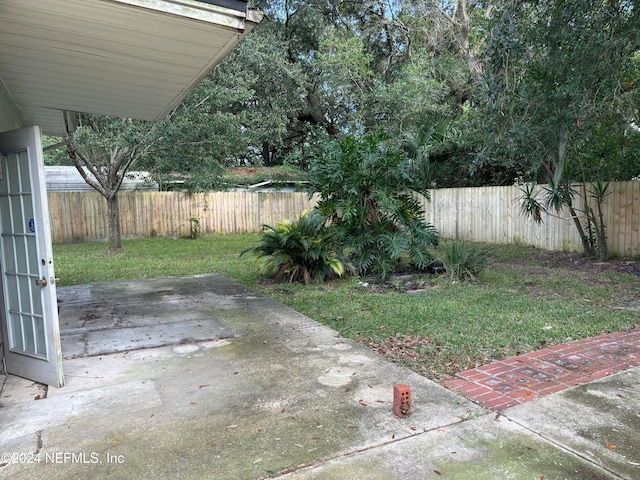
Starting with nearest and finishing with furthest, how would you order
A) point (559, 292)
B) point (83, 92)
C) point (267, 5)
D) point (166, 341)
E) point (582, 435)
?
point (582, 435)
point (166, 341)
point (83, 92)
point (559, 292)
point (267, 5)

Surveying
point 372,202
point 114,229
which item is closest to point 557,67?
point 372,202

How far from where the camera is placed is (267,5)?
63.0 feet

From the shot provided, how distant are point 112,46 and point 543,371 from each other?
4.31 m

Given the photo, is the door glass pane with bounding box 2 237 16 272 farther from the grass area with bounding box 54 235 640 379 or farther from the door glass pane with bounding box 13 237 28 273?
the grass area with bounding box 54 235 640 379

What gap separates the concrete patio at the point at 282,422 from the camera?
7.89 feet

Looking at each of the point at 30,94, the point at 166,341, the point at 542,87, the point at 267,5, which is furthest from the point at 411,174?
the point at 267,5

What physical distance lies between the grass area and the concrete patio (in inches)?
25.5

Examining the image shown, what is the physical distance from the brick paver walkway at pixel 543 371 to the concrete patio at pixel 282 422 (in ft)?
0.40

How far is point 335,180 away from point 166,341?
13.5 ft

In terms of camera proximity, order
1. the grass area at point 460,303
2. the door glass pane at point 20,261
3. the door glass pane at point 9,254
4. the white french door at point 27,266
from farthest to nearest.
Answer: the grass area at point 460,303
the door glass pane at point 9,254
the door glass pane at point 20,261
the white french door at point 27,266

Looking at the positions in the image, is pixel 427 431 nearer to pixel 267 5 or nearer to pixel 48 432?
pixel 48 432

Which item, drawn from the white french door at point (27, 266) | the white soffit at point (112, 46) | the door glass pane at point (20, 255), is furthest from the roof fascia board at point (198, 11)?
the door glass pane at point (20, 255)

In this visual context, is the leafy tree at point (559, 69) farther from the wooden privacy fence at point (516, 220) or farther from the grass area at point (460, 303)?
the grass area at point (460, 303)

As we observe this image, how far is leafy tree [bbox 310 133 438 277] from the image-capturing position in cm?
759
